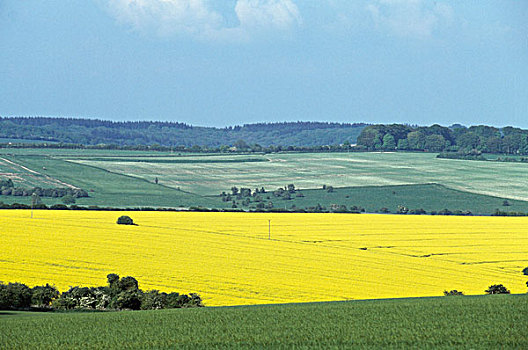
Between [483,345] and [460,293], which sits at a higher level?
[483,345]

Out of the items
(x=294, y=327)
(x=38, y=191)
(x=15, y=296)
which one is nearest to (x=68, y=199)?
(x=38, y=191)

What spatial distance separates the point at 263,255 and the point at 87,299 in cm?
1447

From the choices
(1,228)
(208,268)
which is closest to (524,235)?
(208,268)

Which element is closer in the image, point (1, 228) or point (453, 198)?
point (1, 228)

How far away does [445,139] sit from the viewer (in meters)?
140

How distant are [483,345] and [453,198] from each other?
70667 millimetres

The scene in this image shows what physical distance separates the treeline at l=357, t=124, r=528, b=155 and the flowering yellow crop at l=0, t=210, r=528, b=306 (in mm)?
73760

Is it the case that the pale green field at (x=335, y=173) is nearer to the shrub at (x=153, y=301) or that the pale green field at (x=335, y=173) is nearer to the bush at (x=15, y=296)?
the shrub at (x=153, y=301)

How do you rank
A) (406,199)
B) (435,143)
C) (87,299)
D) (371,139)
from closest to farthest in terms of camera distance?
(87,299), (406,199), (435,143), (371,139)

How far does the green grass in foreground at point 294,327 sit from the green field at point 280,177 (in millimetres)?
54392

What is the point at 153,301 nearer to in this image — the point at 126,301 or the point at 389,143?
the point at 126,301

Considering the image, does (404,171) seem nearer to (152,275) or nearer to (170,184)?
(170,184)

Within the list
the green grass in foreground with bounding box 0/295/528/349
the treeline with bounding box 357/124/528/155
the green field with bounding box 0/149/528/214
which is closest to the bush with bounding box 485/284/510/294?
the green grass in foreground with bounding box 0/295/528/349

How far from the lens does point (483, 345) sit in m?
17.6
